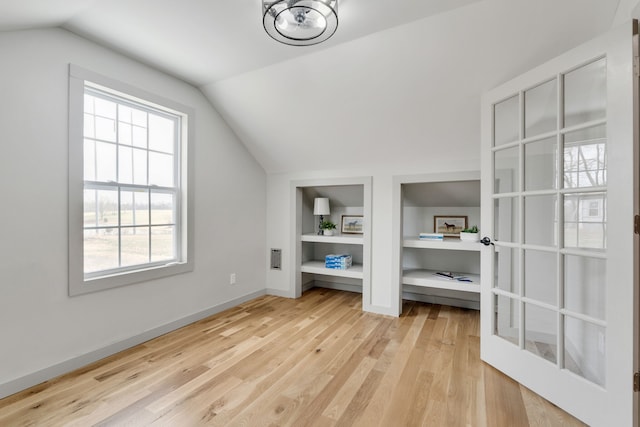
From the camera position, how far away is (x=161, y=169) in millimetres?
2775

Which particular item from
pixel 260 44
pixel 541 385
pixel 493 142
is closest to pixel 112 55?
pixel 260 44

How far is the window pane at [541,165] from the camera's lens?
68.9 inches

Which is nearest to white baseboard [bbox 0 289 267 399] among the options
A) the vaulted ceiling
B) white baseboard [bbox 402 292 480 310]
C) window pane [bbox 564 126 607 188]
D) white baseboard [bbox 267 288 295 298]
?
white baseboard [bbox 267 288 295 298]

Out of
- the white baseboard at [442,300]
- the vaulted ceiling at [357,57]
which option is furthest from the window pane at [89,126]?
the white baseboard at [442,300]

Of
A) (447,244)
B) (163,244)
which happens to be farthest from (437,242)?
(163,244)

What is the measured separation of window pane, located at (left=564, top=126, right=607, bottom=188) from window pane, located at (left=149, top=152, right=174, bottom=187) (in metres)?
3.04

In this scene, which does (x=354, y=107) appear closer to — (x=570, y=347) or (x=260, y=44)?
(x=260, y=44)

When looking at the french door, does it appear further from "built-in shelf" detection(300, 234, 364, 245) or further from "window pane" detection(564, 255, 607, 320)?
"built-in shelf" detection(300, 234, 364, 245)

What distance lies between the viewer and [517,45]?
1987 mm

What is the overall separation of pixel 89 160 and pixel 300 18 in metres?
1.85

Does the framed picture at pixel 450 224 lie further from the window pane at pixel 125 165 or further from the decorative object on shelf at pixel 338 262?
the window pane at pixel 125 165

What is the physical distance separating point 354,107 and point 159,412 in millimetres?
2626

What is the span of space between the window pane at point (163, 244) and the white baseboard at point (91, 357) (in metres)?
0.61

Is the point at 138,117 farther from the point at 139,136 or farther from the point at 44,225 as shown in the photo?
the point at 44,225
